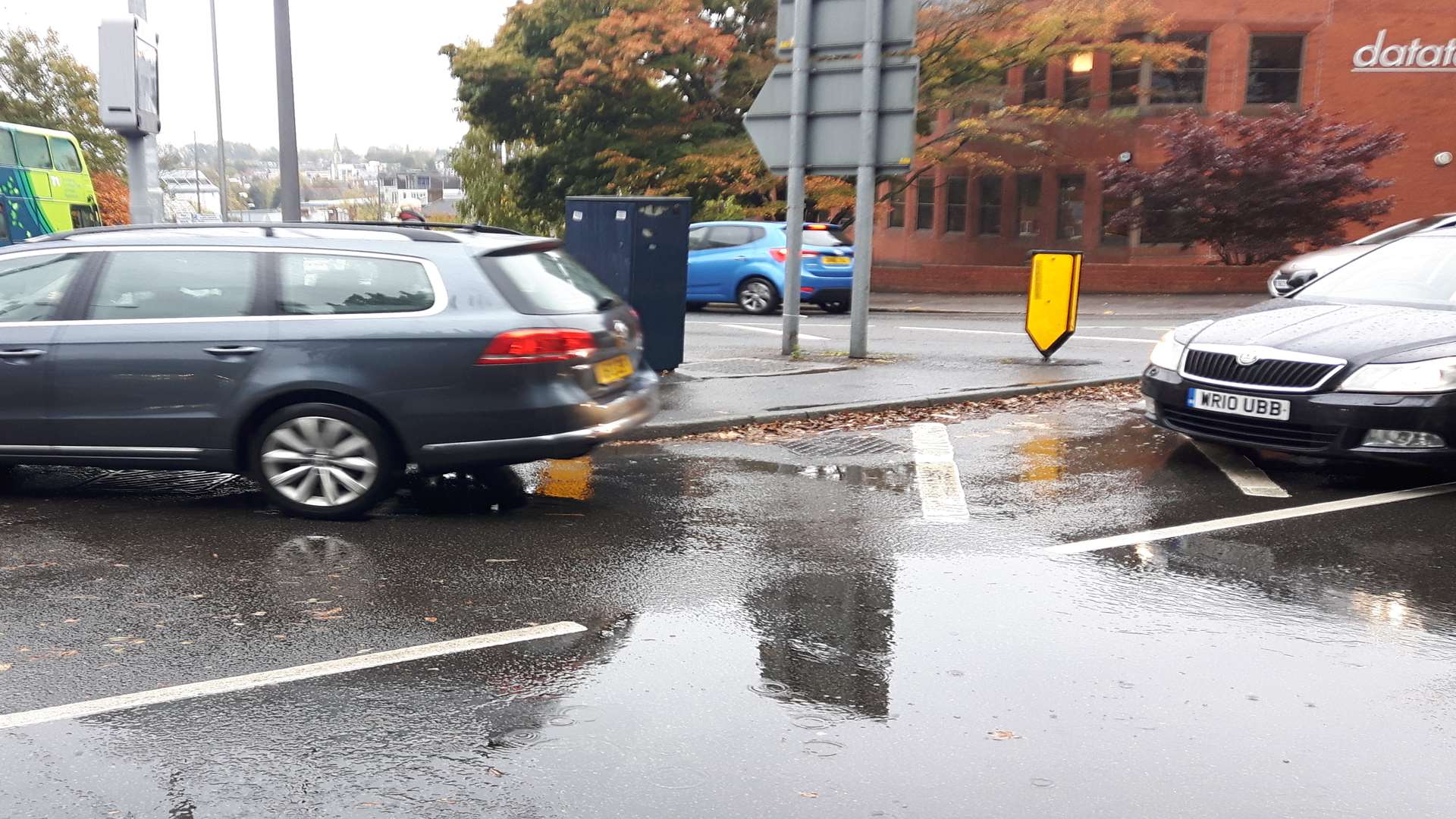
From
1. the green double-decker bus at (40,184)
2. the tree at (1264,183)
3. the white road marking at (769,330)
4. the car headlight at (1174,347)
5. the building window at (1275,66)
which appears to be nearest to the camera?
the car headlight at (1174,347)

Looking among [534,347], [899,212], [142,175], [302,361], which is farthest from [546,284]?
[899,212]

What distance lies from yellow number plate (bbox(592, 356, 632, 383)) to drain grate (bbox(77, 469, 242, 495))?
2.44 m

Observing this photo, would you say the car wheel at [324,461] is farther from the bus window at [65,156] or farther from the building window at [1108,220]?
the building window at [1108,220]

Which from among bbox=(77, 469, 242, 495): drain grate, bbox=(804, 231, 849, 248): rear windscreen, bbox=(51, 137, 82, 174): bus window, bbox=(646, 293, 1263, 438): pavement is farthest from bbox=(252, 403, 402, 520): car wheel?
bbox=(51, 137, 82, 174): bus window

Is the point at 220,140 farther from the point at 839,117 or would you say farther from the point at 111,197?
the point at 839,117

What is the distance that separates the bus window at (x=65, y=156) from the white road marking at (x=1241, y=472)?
21.2m

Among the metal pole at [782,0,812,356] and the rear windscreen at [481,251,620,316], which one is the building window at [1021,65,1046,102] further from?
the rear windscreen at [481,251,620,316]

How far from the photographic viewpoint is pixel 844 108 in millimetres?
12773

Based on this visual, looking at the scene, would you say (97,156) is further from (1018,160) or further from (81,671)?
(81,671)

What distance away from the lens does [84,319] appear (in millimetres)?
6723

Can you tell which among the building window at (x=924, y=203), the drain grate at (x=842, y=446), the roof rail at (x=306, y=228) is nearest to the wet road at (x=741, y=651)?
the drain grate at (x=842, y=446)

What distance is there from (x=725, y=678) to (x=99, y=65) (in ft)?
30.9

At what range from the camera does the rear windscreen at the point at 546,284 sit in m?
6.61

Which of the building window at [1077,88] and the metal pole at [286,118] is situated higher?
the building window at [1077,88]
